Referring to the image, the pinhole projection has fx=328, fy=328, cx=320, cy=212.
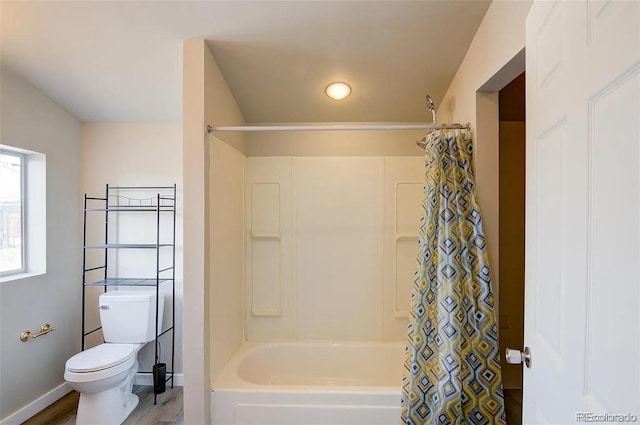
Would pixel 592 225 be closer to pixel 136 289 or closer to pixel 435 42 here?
pixel 435 42

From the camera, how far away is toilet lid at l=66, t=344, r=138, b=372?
2100mm

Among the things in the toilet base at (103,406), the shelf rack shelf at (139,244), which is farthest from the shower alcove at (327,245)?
the toilet base at (103,406)

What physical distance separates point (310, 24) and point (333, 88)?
54 cm

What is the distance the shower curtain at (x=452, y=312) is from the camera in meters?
1.52

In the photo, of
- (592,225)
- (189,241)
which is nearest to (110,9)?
(189,241)

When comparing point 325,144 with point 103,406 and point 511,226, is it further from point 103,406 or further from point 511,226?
point 103,406

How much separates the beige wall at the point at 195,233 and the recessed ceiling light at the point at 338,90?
32.6 inches

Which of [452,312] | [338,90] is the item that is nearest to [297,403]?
[452,312]

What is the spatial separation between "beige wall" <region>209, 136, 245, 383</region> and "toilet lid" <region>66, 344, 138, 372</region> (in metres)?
0.75

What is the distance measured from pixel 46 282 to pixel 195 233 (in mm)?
1565

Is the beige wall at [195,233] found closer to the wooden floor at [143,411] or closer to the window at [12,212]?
the wooden floor at [143,411]

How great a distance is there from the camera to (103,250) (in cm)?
276

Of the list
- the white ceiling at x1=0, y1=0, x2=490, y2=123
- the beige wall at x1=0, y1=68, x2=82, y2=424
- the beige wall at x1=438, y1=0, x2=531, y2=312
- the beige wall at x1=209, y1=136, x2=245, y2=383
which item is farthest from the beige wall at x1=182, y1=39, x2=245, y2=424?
the beige wall at x1=438, y1=0, x2=531, y2=312

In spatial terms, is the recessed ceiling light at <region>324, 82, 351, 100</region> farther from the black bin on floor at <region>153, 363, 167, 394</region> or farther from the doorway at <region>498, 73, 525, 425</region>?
the black bin on floor at <region>153, 363, 167, 394</region>
